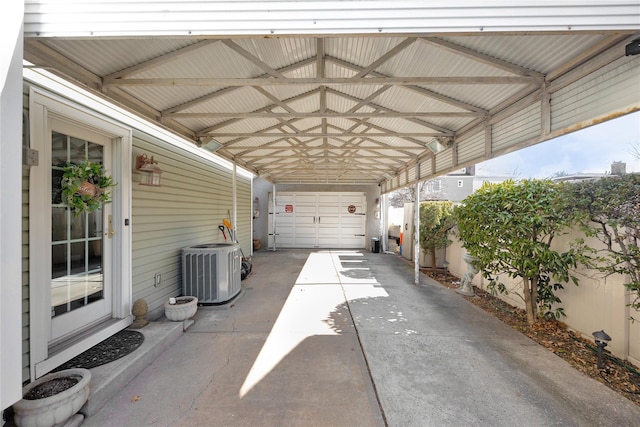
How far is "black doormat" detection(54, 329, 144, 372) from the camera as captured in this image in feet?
7.29

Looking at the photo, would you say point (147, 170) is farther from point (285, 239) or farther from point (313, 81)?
point (285, 239)

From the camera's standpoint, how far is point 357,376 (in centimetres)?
233

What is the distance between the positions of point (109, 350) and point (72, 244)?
3.59 ft

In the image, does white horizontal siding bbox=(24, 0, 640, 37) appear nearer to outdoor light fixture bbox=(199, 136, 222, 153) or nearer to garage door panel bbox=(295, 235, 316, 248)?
outdoor light fixture bbox=(199, 136, 222, 153)

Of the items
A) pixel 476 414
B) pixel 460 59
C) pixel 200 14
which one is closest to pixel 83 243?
pixel 200 14

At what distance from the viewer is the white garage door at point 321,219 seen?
10297 mm

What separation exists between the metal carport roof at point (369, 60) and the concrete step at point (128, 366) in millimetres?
2474

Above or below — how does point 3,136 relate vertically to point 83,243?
above

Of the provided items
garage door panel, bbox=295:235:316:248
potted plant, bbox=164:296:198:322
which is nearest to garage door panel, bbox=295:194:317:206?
garage door panel, bbox=295:235:316:248

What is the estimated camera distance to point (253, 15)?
5.08 ft

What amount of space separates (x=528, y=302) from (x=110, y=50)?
5.35m

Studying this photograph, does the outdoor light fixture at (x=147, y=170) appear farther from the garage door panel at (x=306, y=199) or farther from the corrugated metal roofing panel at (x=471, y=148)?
the garage door panel at (x=306, y=199)

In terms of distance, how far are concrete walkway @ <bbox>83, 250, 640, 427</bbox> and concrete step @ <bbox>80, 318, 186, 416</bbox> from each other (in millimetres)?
67

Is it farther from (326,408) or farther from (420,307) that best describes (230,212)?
(326,408)
